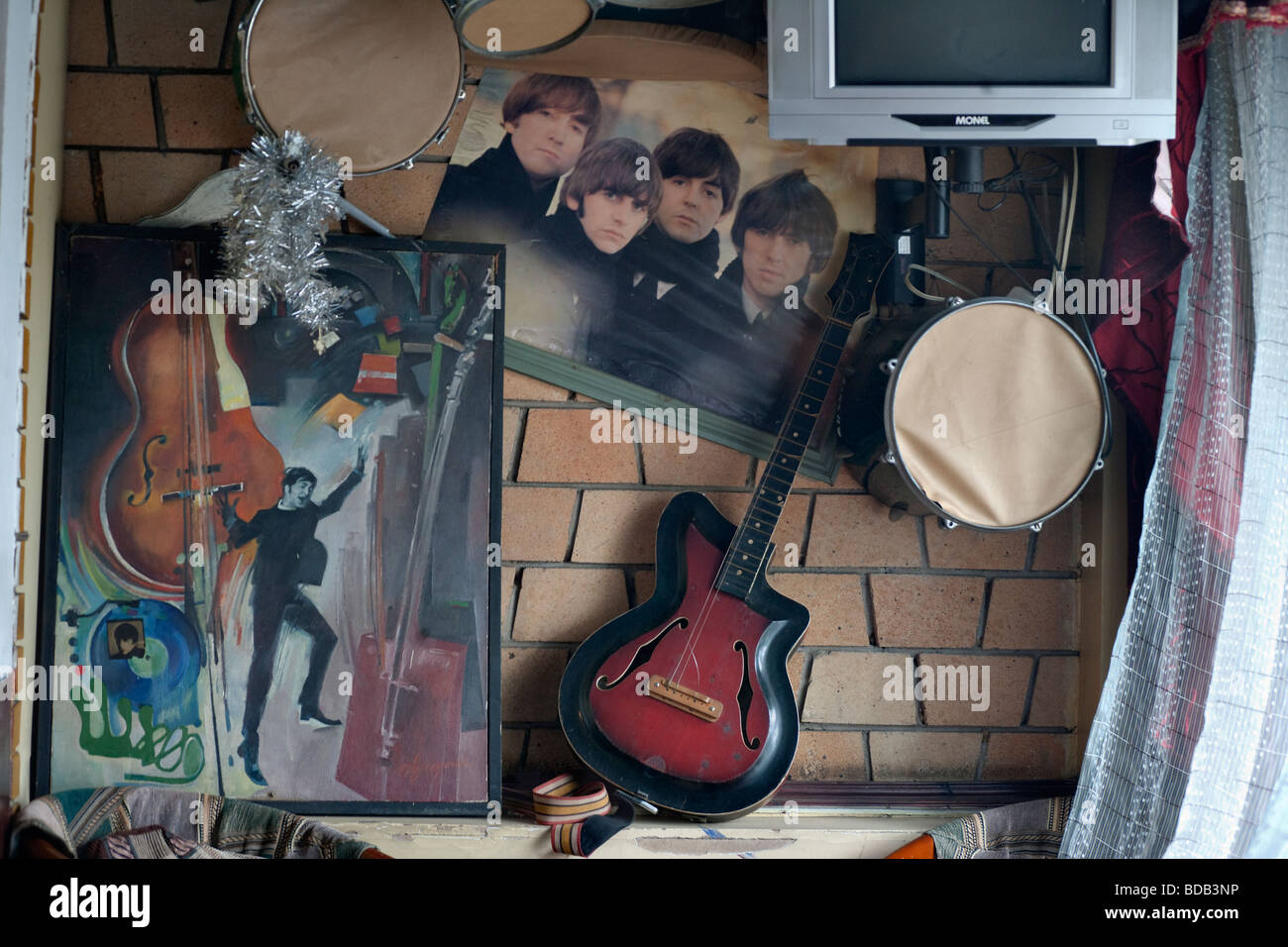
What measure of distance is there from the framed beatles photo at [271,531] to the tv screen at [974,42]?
83 centimetres

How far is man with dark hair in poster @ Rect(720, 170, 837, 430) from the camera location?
7.70 feet

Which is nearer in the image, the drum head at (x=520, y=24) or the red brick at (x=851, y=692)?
the drum head at (x=520, y=24)

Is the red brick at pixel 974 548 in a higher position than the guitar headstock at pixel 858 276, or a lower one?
lower

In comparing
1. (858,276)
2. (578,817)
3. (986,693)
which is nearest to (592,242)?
(858,276)

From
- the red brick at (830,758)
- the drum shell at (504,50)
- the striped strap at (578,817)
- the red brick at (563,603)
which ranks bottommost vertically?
the striped strap at (578,817)

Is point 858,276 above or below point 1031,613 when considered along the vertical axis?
above

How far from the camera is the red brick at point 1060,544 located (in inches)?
95.0

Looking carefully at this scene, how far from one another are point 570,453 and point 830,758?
823 mm

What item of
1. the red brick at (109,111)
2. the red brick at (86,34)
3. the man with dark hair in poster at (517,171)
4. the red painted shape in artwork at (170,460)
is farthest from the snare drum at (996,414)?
the red brick at (86,34)

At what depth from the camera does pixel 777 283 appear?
235 centimetres

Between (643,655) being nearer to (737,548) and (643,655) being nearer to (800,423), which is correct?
(737,548)

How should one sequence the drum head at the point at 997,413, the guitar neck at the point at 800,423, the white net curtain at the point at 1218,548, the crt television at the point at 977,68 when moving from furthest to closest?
the guitar neck at the point at 800,423, the drum head at the point at 997,413, the crt television at the point at 977,68, the white net curtain at the point at 1218,548

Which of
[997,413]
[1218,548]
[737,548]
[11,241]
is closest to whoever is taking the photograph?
[1218,548]

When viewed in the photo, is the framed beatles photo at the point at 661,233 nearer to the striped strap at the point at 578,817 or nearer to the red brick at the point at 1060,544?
the red brick at the point at 1060,544
